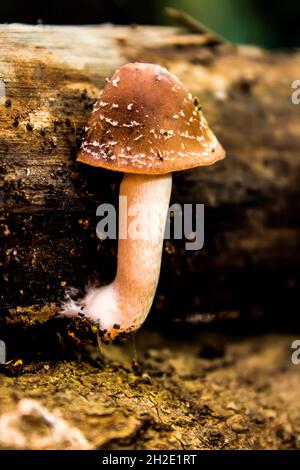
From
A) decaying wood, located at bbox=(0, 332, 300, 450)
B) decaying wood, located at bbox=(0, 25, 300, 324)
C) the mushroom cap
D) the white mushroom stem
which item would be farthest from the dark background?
decaying wood, located at bbox=(0, 332, 300, 450)

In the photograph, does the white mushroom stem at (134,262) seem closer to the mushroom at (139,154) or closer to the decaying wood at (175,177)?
the mushroom at (139,154)

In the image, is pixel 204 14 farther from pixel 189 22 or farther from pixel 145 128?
pixel 145 128

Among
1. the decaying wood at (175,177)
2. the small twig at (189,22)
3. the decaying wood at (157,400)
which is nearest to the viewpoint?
the decaying wood at (157,400)

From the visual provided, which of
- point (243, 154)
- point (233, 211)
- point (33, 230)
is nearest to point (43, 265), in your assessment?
point (33, 230)

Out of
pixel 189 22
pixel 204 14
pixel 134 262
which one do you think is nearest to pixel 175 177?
pixel 134 262

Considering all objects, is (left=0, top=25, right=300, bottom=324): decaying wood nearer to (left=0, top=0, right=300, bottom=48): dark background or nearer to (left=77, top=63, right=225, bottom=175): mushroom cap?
(left=77, top=63, right=225, bottom=175): mushroom cap

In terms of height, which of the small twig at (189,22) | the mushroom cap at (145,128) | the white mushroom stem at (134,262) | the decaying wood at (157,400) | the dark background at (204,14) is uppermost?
the dark background at (204,14)

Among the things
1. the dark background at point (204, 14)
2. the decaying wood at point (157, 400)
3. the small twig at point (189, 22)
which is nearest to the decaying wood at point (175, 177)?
the small twig at point (189, 22)
